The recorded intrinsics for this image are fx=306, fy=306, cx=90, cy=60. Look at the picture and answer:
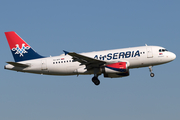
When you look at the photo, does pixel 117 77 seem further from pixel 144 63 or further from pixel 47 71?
pixel 47 71

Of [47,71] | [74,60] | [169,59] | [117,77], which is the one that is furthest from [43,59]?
[169,59]

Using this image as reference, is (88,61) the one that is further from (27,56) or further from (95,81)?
(27,56)

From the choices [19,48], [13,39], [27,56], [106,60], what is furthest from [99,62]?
[13,39]

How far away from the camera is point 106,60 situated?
43.7m

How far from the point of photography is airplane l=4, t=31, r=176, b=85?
42.7m

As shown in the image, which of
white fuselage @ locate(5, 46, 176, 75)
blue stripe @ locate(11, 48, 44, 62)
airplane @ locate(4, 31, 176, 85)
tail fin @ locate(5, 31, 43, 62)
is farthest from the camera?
tail fin @ locate(5, 31, 43, 62)

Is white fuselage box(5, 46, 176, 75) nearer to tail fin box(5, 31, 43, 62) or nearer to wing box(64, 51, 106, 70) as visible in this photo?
wing box(64, 51, 106, 70)

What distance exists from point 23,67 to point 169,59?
841 inches

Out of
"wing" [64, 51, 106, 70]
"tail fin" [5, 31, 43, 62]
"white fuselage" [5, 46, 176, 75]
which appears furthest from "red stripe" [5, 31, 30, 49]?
"wing" [64, 51, 106, 70]

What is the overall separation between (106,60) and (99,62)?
1.46 m

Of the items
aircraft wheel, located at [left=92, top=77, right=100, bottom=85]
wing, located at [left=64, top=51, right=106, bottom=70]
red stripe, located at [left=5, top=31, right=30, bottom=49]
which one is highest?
red stripe, located at [left=5, top=31, right=30, bottom=49]

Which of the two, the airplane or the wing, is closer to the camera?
the wing

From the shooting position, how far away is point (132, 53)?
43219mm

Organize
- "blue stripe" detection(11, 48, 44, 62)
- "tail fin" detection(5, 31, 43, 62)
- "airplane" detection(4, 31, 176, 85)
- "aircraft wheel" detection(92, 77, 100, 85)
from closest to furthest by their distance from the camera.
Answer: "airplane" detection(4, 31, 176, 85)
"aircraft wheel" detection(92, 77, 100, 85)
"blue stripe" detection(11, 48, 44, 62)
"tail fin" detection(5, 31, 43, 62)
